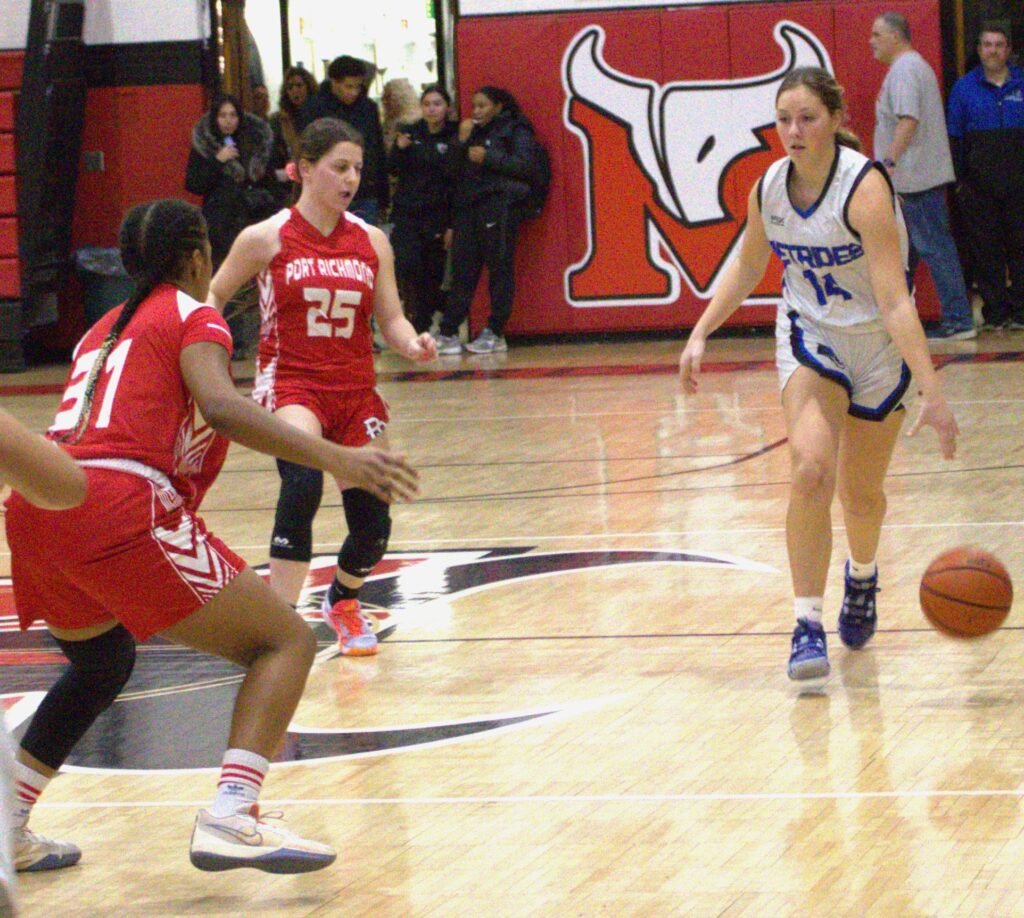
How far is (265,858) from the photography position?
3.55 m

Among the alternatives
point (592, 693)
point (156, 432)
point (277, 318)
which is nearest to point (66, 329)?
point (277, 318)

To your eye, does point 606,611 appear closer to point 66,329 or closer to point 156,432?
point 156,432

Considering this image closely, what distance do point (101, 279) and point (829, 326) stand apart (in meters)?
10.1

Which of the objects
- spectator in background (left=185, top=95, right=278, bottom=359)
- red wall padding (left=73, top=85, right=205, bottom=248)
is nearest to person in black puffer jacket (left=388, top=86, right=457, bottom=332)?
spectator in background (left=185, top=95, right=278, bottom=359)

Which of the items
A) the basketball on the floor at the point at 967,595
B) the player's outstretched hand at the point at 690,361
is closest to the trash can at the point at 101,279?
the player's outstretched hand at the point at 690,361

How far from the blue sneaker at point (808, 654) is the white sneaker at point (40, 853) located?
1997 mm

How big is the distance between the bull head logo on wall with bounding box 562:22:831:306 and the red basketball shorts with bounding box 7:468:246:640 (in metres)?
10.8

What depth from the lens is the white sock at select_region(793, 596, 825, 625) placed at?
5.03 m

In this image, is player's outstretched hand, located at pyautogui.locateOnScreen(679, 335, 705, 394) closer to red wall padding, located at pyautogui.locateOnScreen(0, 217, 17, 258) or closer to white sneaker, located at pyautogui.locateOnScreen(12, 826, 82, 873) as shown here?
white sneaker, located at pyautogui.locateOnScreen(12, 826, 82, 873)

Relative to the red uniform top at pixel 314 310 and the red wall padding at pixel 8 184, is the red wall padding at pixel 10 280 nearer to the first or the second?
the red wall padding at pixel 8 184

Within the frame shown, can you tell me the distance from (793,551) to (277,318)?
175cm

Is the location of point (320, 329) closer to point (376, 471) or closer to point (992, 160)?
point (376, 471)

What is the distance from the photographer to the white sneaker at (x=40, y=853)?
3.80 metres

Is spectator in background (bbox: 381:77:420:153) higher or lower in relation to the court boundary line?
higher
